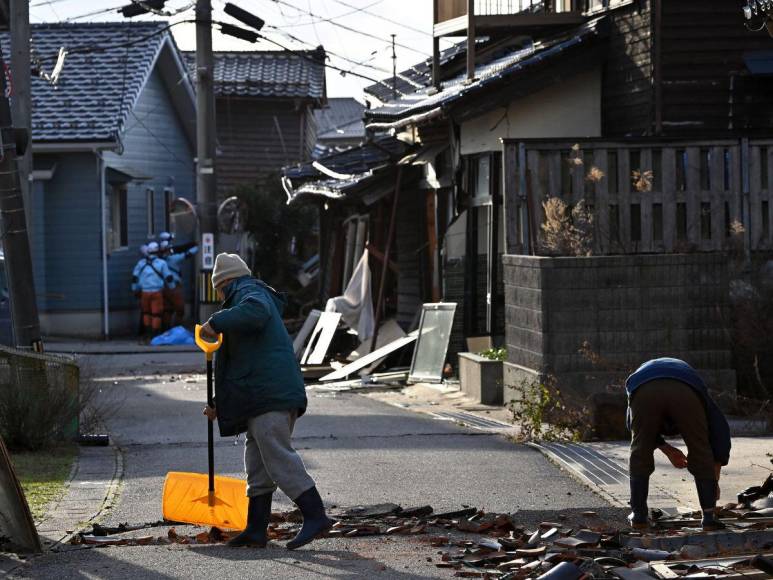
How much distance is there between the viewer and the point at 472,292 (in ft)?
57.4

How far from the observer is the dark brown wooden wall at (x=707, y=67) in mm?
16188

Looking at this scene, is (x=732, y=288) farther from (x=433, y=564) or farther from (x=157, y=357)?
(x=157, y=357)

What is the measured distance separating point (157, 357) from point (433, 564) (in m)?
17.6

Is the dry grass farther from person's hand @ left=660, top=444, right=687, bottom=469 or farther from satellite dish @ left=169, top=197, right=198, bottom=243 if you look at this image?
satellite dish @ left=169, top=197, right=198, bottom=243

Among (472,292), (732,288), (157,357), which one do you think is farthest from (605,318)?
(157,357)

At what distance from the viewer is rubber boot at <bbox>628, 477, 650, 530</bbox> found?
24.5ft

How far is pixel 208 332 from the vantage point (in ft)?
24.5

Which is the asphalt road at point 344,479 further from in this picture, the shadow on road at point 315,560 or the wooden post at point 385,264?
the wooden post at point 385,264

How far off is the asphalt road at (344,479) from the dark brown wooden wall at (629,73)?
4.76m

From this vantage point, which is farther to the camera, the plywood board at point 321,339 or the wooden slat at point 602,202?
the plywood board at point 321,339

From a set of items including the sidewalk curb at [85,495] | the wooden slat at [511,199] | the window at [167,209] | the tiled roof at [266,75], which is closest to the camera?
the sidewalk curb at [85,495]

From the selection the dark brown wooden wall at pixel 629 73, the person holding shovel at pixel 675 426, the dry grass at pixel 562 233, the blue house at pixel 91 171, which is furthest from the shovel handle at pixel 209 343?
the blue house at pixel 91 171

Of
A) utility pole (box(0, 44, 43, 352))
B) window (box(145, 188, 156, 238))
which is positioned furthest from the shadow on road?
window (box(145, 188, 156, 238))

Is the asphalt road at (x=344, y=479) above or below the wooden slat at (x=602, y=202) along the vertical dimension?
below
